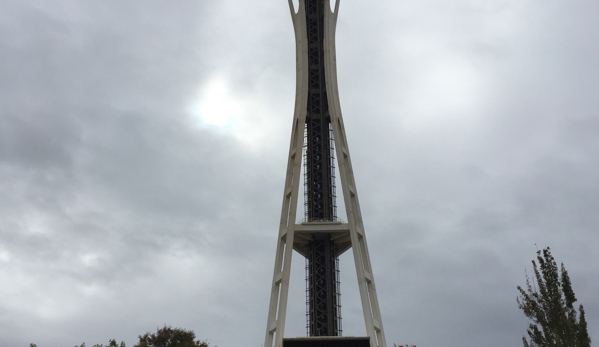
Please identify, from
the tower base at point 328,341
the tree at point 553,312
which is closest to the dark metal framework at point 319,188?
the tower base at point 328,341

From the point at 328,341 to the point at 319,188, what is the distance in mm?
11375

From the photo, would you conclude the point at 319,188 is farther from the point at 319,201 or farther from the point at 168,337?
the point at 168,337

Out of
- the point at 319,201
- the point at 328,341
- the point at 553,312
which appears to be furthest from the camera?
the point at 319,201

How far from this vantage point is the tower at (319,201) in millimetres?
41625

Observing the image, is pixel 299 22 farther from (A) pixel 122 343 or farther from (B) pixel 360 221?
(A) pixel 122 343

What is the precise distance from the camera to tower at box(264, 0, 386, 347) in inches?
1639

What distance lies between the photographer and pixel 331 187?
4678 centimetres

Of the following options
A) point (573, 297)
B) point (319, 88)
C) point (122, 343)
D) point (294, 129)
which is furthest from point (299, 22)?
point (573, 297)

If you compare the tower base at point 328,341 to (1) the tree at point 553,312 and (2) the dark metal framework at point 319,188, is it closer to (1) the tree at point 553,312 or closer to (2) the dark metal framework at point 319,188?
(2) the dark metal framework at point 319,188

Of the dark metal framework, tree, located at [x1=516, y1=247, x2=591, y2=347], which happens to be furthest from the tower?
tree, located at [x1=516, y1=247, x2=591, y2=347]

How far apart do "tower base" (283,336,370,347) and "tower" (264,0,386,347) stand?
0.25ft

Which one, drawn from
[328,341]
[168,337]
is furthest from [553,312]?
[168,337]

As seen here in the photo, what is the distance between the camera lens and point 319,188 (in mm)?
46844

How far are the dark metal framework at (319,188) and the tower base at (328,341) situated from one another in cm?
328
